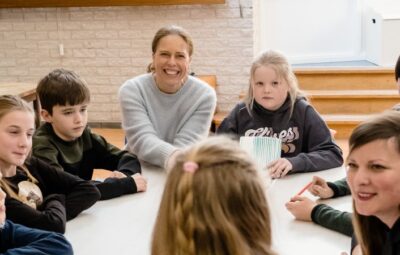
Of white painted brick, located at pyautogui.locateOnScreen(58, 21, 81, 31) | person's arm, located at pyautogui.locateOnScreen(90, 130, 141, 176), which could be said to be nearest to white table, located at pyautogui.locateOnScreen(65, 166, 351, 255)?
person's arm, located at pyautogui.locateOnScreen(90, 130, 141, 176)

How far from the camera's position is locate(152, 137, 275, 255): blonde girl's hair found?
2.84 feet

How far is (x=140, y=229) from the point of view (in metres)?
1.56

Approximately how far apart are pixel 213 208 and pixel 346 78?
4.52m

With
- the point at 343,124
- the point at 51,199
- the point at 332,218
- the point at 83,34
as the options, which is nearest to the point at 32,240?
the point at 51,199

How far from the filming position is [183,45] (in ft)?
7.71

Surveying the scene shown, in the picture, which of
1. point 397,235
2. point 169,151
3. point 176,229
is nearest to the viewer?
point 176,229

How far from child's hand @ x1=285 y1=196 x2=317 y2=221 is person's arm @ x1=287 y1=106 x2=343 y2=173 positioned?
1.30 feet

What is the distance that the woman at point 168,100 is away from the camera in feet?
7.55

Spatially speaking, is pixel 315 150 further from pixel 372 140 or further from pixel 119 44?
pixel 119 44

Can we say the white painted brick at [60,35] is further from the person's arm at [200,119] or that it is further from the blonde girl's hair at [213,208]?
the blonde girl's hair at [213,208]

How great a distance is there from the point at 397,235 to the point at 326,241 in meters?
0.24

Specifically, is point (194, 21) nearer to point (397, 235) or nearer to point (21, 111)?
point (21, 111)

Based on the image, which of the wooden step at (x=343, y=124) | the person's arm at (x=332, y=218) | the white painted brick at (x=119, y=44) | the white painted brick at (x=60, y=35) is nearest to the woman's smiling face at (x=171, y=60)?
the person's arm at (x=332, y=218)

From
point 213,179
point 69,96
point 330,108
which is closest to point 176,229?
point 213,179
